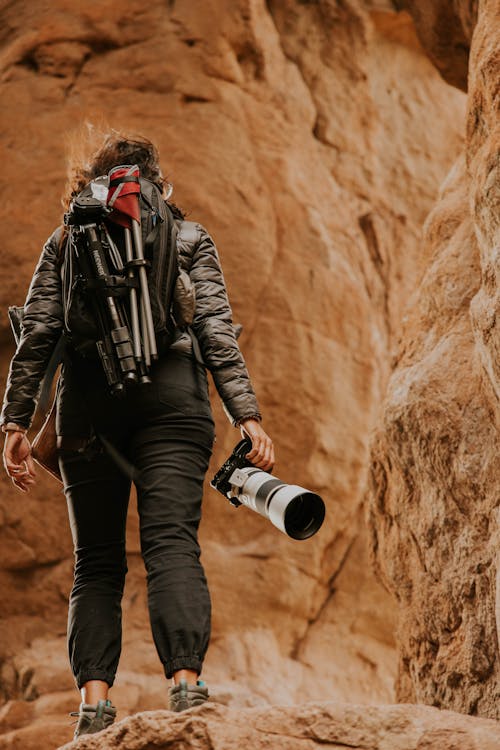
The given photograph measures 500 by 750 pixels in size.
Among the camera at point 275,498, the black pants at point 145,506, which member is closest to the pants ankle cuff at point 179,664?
the black pants at point 145,506

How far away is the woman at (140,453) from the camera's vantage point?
9.18ft

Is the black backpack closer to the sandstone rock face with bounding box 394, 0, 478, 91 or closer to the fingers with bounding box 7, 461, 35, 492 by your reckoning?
the fingers with bounding box 7, 461, 35, 492

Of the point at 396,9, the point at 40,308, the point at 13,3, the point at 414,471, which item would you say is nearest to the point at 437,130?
the point at 396,9

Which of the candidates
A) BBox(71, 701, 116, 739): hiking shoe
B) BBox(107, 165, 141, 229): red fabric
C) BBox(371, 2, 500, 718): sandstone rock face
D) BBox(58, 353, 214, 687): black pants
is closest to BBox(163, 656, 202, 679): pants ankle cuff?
BBox(58, 353, 214, 687): black pants

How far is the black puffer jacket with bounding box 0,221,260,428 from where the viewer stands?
3.16 m

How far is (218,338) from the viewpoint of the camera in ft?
10.5

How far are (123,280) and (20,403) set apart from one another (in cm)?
52

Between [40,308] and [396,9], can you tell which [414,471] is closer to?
[40,308]

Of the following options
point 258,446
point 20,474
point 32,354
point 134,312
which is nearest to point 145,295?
point 134,312

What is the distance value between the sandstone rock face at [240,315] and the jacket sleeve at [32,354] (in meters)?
3.23

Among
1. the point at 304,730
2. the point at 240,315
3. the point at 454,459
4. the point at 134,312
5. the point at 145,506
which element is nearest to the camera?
the point at 304,730

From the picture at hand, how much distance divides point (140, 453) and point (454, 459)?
3.94 feet

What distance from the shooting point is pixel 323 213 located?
23.4 feet

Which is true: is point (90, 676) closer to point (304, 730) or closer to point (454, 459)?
point (304, 730)
